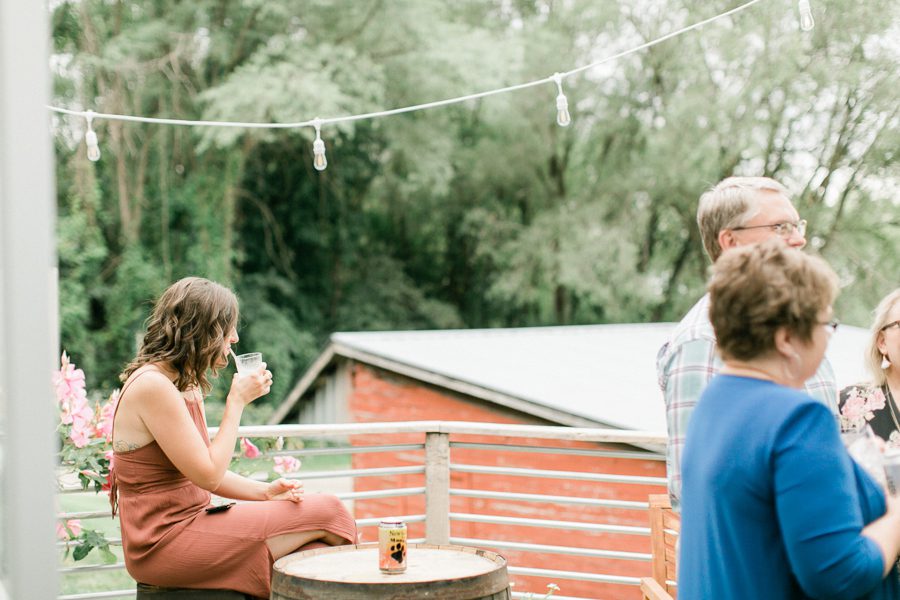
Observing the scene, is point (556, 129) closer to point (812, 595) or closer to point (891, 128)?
point (891, 128)

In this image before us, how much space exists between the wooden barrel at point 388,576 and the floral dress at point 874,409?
105 centimetres

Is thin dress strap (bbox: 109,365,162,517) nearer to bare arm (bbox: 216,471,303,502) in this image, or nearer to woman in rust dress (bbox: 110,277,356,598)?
woman in rust dress (bbox: 110,277,356,598)

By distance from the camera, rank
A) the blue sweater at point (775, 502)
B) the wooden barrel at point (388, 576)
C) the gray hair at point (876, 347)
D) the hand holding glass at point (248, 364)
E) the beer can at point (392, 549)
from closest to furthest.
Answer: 1. the blue sweater at point (775, 502)
2. the wooden barrel at point (388, 576)
3. the beer can at point (392, 549)
4. the hand holding glass at point (248, 364)
5. the gray hair at point (876, 347)

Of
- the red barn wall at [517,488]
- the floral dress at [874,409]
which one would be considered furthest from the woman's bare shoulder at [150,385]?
the red barn wall at [517,488]

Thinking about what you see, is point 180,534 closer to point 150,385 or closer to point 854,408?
point 150,385

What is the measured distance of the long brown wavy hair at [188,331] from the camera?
2434 mm

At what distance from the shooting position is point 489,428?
382 cm

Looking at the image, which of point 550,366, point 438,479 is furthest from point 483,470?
point 550,366

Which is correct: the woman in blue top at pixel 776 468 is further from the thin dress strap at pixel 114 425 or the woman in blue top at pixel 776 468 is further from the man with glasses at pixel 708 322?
the thin dress strap at pixel 114 425

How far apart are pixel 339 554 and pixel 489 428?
4.69 ft

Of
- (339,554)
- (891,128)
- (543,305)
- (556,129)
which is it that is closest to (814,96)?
(891,128)

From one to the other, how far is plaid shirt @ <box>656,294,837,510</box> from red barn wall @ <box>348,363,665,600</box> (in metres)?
4.46

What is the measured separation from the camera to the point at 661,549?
2.69 meters

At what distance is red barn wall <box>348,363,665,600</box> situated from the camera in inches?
270
